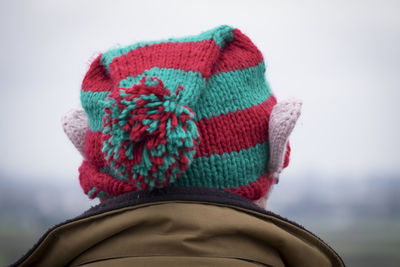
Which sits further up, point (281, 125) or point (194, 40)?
point (194, 40)

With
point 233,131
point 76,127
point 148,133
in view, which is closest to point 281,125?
point 233,131

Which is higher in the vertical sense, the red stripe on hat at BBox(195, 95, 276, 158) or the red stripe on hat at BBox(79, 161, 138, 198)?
the red stripe on hat at BBox(195, 95, 276, 158)

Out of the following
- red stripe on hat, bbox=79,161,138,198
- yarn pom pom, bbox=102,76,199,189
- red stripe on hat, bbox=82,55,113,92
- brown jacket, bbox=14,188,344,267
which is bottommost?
brown jacket, bbox=14,188,344,267

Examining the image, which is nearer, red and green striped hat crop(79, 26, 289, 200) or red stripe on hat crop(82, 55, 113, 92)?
red and green striped hat crop(79, 26, 289, 200)

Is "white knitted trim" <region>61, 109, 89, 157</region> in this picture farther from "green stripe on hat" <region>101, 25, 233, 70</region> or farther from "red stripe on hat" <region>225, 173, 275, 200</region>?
"red stripe on hat" <region>225, 173, 275, 200</region>

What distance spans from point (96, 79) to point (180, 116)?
193 millimetres

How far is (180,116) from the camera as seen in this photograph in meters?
0.48

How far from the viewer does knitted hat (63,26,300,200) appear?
0.48 m

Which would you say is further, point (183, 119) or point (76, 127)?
point (76, 127)

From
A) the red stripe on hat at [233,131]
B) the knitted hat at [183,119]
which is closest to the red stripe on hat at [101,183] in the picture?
the knitted hat at [183,119]

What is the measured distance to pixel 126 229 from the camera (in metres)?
0.53

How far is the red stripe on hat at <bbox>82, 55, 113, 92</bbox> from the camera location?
0.61 m

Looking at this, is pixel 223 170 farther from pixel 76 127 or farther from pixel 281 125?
pixel 76 127

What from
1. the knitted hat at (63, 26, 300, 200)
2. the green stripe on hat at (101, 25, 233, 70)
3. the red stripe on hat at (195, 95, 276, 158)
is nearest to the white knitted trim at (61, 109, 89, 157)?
the knitted hat at (63, 26, 300, 200)
